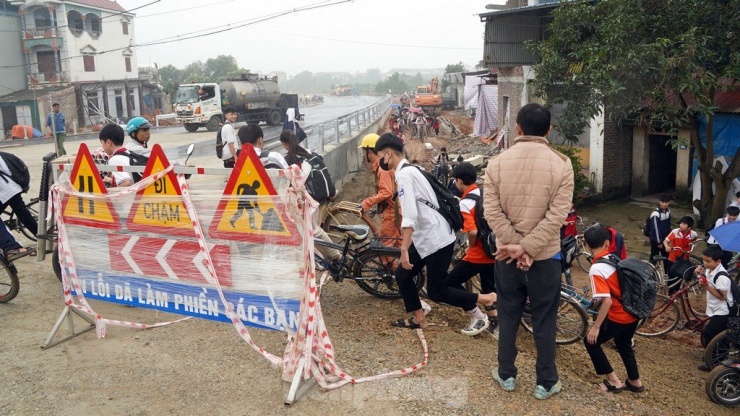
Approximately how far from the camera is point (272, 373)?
4.37m

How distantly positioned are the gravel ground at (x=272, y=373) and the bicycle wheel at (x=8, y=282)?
4.0 inches

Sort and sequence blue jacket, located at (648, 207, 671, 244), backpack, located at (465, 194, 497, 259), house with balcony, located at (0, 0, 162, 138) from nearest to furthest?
backpack, located at (465, 194, 497, 259) → blue jacket, located at (648, 207, 671, 244) → house with balcony, located at (0, 0, 162, 138)

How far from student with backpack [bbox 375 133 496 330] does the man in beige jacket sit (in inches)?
32.1

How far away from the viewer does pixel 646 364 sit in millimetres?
5953

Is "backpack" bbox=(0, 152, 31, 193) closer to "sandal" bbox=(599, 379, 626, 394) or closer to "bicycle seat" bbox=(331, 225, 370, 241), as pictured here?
"bicycle seat" bbox=(331, 225, 370, 241)

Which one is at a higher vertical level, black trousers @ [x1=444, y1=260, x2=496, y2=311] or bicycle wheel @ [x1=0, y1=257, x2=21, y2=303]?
black trousers @ [x1=444, y1=260, x2=496, y2=311]

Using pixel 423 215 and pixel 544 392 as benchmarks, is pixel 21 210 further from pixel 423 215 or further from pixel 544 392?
pixel 544 392

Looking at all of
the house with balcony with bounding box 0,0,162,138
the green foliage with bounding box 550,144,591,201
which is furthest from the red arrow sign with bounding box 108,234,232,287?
the house with balcony with bounding box 0,0,162,138

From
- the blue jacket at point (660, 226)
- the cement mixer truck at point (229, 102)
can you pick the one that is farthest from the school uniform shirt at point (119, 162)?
the cement mixer truck at point (229, 102)

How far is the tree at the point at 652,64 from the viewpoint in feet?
32.1

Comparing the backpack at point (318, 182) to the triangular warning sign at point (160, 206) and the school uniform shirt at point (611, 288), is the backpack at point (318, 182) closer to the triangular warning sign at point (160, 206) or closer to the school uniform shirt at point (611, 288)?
the triangular warning sign at point (160, 206)

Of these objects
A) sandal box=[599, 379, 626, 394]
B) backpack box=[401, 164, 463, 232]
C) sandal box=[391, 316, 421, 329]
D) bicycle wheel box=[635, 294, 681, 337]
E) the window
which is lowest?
bicycle wheel box=[635, 294, 681, 337]

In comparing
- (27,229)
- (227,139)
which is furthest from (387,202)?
(27,229)

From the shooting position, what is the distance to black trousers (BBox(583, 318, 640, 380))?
4.39 m
